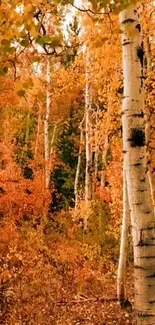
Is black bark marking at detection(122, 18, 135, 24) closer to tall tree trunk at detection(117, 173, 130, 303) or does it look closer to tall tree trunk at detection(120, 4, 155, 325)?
tall tree trunk at detection(120, 4, 155, 325)

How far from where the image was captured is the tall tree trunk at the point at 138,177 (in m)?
3.30

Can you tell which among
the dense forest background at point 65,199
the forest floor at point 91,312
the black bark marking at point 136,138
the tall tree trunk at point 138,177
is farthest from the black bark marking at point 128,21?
the forest floor at point 91,312

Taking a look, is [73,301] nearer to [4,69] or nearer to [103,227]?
[103,227]

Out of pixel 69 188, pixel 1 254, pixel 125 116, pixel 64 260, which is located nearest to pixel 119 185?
pixel 64 260

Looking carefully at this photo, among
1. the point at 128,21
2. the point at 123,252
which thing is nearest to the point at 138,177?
the point at 128,21

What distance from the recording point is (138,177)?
3373mm

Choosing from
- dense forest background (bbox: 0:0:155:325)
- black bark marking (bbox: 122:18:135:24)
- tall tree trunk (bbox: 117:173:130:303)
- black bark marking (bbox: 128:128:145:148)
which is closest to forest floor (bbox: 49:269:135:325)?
dense forest background (bbox: 0:0:155:325)

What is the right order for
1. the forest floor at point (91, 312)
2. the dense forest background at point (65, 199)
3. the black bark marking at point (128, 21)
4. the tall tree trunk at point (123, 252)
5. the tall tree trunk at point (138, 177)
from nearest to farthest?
the tall tree trunk at point (138, 177) < the black bark marking at point (128, 21) < the dense forest background at point (65, 199) < the forest floor at point (91, 312) < the tall tree trunk at point (123, 252)

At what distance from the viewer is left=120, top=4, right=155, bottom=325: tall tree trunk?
130 inches

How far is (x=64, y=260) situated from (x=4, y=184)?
188 inches

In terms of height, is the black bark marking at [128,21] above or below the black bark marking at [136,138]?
above

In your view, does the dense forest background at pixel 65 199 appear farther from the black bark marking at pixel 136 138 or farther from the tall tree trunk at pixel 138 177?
the black bark marking at pixel 136 138

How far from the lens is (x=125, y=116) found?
3.47 metres

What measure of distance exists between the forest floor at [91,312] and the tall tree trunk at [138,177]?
247 inches
